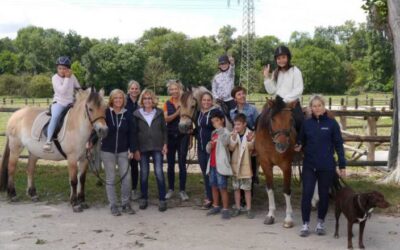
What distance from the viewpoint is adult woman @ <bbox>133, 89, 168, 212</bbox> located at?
22.3ft

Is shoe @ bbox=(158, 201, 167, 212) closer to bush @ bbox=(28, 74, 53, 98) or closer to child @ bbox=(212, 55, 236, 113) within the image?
child @ bbox=(212, 55, 236, 113)

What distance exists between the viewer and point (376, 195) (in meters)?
4.82

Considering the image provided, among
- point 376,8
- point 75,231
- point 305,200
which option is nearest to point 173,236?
point 75,231

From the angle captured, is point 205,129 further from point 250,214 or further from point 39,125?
point 39,125

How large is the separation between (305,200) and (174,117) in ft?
8.85

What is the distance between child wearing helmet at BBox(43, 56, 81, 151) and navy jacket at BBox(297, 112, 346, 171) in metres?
3.97

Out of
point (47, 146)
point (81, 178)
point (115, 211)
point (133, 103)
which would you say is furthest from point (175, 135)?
point (47, 146)

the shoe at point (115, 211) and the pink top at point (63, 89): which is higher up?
the pink top at point (63, 89)

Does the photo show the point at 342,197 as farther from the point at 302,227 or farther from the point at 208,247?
the point at 208,247

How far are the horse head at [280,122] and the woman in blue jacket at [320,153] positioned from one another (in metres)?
0.22

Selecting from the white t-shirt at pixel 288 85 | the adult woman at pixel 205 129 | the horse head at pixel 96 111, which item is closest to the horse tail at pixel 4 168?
the horse head at pixel 96 111

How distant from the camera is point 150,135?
677 centimetres

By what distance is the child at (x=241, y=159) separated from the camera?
6484mm

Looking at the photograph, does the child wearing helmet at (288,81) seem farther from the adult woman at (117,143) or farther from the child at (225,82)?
the adult woman at (117,143)
